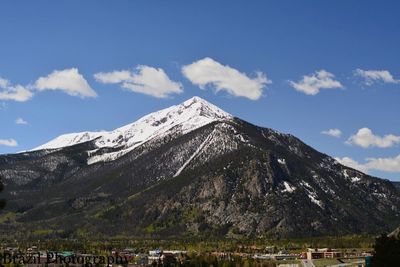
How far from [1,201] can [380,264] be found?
3313 inches

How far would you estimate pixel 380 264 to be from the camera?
134000mm

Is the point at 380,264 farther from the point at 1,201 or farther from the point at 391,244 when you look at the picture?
the point at 1,201

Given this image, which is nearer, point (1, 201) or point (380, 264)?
point (1, 201)

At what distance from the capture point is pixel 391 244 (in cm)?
13700

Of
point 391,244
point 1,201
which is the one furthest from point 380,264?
point 1,201

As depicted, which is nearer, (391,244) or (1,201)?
(1,201)

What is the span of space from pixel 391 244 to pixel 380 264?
18.0 ft

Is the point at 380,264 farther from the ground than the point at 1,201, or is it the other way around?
the point at 1,201

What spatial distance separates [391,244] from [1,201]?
87663 mm

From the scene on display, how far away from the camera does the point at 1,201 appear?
75.7m
